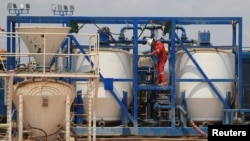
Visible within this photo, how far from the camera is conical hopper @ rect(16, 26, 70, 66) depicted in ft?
52.8

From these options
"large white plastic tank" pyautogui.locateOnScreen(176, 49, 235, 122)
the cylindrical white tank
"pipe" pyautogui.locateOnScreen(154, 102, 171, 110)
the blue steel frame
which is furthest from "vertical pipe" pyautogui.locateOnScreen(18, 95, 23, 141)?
"large white plastic tank" pyautogui.locateOnScreen(176, 49, 235, 122)

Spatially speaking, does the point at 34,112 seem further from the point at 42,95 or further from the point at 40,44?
the point at 40,44

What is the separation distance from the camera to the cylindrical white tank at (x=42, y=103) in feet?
50.9

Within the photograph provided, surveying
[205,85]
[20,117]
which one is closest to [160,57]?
[205,85]

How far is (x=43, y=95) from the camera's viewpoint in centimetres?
1550

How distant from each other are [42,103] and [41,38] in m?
1.86

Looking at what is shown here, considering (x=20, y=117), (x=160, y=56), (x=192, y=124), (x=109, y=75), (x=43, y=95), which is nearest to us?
(x=20, y=117)

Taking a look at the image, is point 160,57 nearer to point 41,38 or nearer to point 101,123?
point 101,123

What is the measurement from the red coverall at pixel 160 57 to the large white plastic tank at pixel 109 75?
105 centimetres

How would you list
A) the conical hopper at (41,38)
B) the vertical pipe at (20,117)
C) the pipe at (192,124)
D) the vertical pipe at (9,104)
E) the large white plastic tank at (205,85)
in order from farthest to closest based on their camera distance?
the large white plastic tank at (205,85) < the pipe at (192,124) < the conical hopper at (41,38) < the vertical pipe at (20,117) < the vertical pipe at (9,104)

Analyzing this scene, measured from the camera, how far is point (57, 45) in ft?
53.9

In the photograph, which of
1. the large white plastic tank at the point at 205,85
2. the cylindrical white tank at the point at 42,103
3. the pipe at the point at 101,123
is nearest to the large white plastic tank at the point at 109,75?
the pipe at the point at 101,123

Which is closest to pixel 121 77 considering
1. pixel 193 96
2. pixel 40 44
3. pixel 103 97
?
pixel 103 97

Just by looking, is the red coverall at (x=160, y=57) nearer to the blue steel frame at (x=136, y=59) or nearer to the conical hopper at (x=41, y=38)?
the blue steel frame at (x=136, y=59)
